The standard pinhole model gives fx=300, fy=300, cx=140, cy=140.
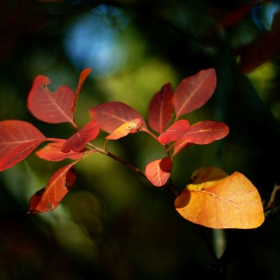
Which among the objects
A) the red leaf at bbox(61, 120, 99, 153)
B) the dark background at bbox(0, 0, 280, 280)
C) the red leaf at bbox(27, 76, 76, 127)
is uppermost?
the red leaf at bbox(27, 76, 76, 127)

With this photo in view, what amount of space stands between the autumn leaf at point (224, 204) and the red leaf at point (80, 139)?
4.7 inches

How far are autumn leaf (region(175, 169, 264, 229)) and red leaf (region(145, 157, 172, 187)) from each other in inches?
1.6

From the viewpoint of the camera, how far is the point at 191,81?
1.32 feet

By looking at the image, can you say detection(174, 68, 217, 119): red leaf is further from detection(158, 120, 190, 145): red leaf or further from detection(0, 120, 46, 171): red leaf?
detection(0, 120, 46, 171): red leaf

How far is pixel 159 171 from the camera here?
33cm

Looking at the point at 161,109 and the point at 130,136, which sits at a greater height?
the point at 161,109

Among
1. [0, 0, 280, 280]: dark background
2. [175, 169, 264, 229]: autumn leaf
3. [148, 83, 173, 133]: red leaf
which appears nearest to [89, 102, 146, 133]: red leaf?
[148, 83, 173, 133]: red leaf

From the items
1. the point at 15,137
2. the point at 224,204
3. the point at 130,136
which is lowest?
the point at 130,136

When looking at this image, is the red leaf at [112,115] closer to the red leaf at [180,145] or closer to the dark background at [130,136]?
the red leaf at [180,145]

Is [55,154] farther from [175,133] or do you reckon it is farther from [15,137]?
[175,133]

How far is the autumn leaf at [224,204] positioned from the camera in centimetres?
29

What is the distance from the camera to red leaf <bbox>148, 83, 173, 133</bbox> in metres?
0.41

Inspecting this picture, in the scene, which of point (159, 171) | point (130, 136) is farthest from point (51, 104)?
point (130, 136)

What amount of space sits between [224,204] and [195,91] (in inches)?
6.2
